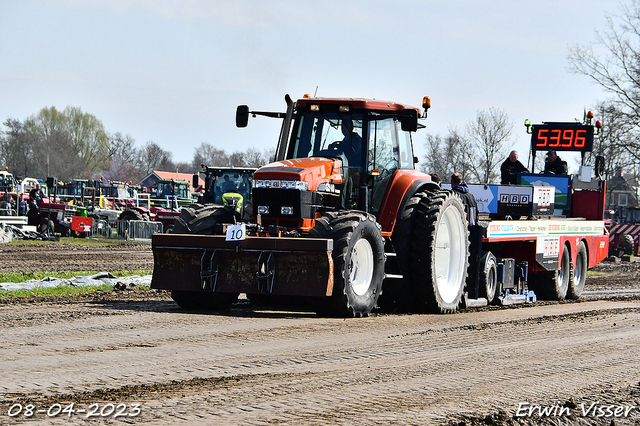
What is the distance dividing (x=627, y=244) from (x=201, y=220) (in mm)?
24189

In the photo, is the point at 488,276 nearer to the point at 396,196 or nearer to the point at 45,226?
the point at 396,196

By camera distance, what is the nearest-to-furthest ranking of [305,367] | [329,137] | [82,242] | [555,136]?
[305,367] < [329,137] < [555,136] < [82,242]

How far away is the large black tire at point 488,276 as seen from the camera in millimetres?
11906

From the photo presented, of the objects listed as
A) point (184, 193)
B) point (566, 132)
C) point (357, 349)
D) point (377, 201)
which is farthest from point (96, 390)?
point (184, 193)

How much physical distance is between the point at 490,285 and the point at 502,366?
5.90 metres

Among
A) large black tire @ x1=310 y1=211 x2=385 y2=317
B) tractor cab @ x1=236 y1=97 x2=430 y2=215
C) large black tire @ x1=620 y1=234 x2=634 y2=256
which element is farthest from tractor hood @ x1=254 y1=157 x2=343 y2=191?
large black tire @ x1=620 y1=234 x2=634 y2=256

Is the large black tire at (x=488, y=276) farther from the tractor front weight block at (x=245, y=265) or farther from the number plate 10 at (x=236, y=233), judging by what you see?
the number plate 10 at (x=236, y=233)

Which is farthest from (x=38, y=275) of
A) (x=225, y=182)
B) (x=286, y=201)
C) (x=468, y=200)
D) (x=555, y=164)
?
(x=555, y=164)

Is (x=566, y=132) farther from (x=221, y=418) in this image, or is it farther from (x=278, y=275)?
(x=221, y=418)

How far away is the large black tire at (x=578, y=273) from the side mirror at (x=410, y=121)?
20.7 feet

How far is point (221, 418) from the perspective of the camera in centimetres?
448

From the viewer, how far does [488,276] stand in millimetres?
12023

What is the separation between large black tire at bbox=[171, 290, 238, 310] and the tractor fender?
2079 millimetres

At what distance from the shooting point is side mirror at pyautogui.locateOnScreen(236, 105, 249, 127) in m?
9.98
